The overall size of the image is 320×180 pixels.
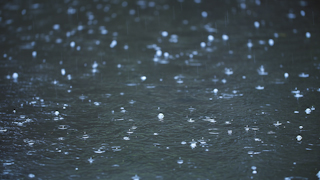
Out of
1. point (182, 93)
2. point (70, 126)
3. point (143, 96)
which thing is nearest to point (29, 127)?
point (70, 126)

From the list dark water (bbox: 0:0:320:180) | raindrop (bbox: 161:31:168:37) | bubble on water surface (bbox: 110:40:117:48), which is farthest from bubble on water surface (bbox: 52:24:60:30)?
raindrop (bbox: 161:31:168:37)

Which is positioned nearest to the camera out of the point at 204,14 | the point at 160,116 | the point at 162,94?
the point at 160,116

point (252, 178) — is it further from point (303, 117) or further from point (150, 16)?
point (150, 16)

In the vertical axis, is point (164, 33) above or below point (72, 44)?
above

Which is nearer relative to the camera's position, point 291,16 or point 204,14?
point 291,16

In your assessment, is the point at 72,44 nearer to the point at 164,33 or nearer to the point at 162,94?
the point at 164,33

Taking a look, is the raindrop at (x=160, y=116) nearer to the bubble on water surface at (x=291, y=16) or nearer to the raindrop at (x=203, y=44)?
the raindrop at (x=203, y=44)

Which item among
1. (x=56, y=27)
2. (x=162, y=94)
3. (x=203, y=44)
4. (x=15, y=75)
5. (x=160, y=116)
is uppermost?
(x=56, y=27)

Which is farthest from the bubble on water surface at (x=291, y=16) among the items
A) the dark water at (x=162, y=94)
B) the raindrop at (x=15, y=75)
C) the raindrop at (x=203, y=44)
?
the raindrop at (x=15, y=75)

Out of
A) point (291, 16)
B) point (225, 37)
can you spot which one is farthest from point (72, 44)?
point (291, 16)
